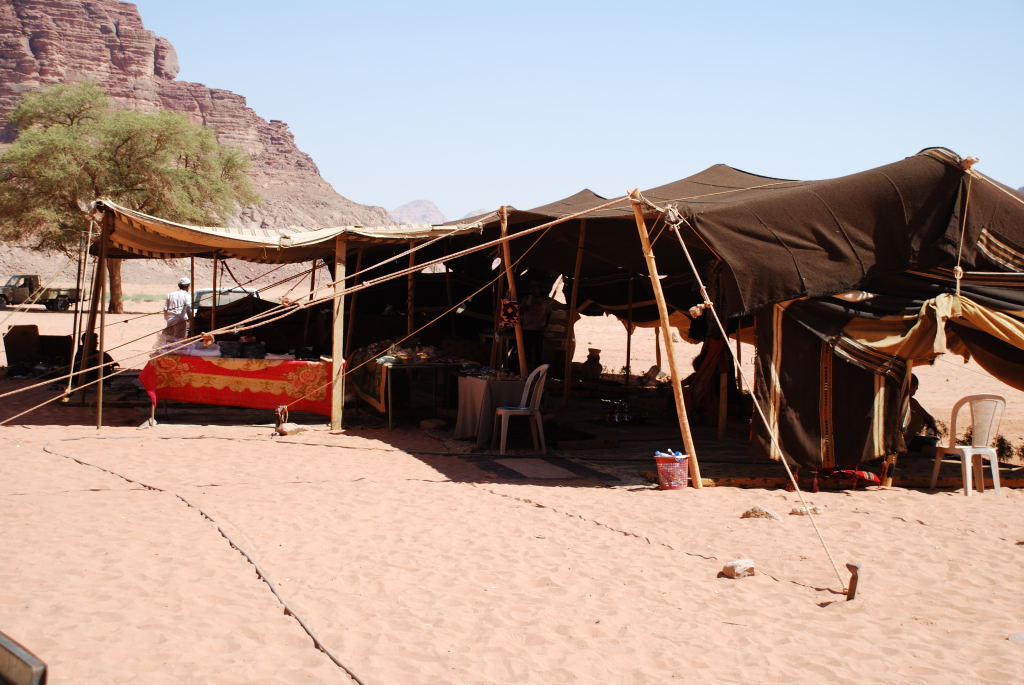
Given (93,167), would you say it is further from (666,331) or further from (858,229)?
(858,229)

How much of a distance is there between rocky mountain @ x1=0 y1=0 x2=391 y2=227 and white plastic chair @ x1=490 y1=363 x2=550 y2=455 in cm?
7086

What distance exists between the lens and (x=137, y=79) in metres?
102

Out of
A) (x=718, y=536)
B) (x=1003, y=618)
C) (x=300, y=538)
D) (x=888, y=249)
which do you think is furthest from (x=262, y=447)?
(x=1003, y=618)

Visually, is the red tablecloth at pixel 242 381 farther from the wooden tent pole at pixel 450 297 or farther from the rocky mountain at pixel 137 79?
the rocky mountain at pixel 137 79

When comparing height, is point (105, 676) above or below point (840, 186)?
below

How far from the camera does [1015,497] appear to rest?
696 centimetres

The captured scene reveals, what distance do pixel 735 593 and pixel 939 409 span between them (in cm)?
962

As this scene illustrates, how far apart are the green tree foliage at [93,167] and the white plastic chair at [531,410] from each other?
22440 mm

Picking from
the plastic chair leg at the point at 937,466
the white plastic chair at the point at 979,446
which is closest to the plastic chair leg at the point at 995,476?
the white plastic chair at the point at 979,446

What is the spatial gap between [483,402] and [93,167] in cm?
2604

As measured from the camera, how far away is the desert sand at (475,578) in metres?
3.57

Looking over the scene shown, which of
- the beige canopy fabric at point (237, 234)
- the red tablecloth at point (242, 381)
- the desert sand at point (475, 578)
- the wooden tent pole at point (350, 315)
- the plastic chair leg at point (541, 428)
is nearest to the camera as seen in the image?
the desert sand at point (475, 578)

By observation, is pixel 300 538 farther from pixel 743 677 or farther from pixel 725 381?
pixel 725 381

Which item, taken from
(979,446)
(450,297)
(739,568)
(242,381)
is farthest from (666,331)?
(450,297)
